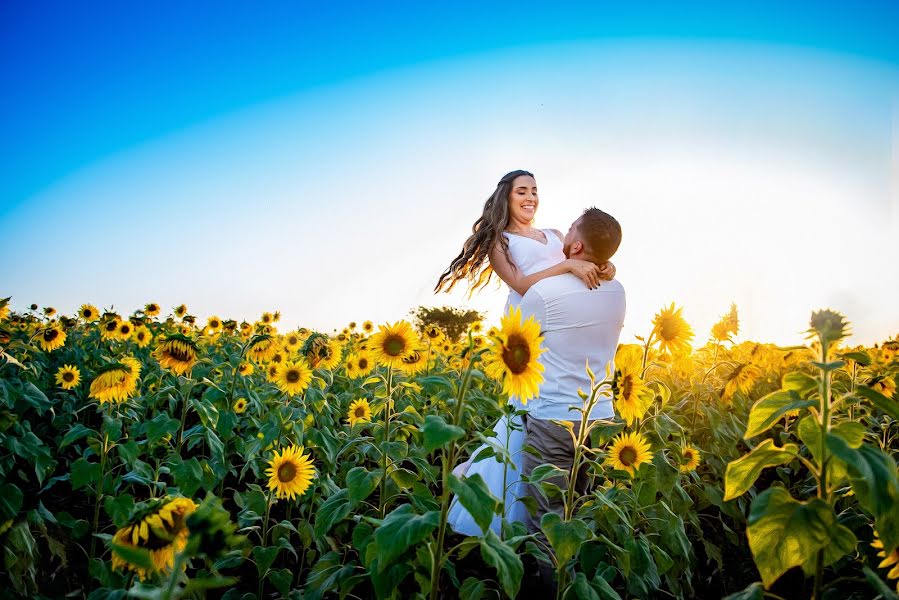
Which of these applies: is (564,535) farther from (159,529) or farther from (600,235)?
(600,235)

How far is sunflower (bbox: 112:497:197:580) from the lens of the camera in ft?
5.02

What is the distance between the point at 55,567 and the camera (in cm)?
297

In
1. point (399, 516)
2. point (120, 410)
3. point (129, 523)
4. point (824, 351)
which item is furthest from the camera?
point (120, 410)

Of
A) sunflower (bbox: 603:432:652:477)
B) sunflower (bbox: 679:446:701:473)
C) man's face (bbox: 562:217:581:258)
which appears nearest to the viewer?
sunflower (bbox: 603:432:652:477)

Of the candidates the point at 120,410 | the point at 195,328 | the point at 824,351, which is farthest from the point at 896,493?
the point at 195,328

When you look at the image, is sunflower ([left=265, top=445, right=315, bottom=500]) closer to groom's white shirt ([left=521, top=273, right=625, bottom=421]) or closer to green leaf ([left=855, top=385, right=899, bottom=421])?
groom's white shirt ([left=521, top=273, right=625, bottom=421])

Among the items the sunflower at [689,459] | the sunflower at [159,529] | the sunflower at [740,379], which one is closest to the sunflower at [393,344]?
the sunflower at [159,529]

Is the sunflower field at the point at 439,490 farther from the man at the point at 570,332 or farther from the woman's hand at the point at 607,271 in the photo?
the woman's hand at the point at 607,271

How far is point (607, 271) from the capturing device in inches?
125

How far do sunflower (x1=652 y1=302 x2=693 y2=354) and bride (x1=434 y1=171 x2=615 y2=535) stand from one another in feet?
1.44

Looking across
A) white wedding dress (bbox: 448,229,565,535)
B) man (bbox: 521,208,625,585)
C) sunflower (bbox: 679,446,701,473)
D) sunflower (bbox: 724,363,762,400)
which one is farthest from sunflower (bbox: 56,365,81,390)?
sunflower (bbox: 724,363,762,400)

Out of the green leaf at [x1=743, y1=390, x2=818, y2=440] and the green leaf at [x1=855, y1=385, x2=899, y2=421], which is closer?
the green leaf at [x1=855, y1=385, x2=899, y2=421]

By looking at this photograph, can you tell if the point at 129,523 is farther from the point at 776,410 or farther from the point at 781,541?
the point at 776,410

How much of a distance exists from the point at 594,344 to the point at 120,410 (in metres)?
3.12
